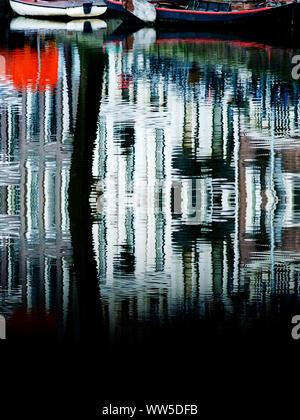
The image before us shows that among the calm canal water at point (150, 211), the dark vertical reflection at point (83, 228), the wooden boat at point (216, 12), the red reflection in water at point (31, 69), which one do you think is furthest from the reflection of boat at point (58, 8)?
the dark vertical reflection at point (83, 228)

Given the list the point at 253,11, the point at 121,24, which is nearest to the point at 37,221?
the point at 253,11

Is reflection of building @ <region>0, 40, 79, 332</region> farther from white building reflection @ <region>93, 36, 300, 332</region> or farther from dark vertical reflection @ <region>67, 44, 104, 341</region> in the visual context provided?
white building reflection @ <region>93, 36, 300, 332</region>

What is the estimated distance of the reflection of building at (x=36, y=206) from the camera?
9.82m

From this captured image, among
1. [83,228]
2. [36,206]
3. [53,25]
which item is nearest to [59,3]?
[53,25]

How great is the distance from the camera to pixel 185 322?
340 inches

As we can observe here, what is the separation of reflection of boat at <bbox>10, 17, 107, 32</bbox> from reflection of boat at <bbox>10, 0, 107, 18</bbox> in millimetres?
410

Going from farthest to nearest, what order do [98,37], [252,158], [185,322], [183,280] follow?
[98,37]
[252,158]
[183,280]
[185,322]

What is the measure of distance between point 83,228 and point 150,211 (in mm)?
1317

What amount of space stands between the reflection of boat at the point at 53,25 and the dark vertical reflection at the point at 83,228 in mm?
34005

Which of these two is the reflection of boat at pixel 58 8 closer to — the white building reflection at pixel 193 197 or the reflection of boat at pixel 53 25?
the reflection of boat at pixel 53 25

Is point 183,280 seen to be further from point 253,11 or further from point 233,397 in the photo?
point 253,11

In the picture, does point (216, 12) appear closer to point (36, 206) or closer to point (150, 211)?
point (150, 211)
